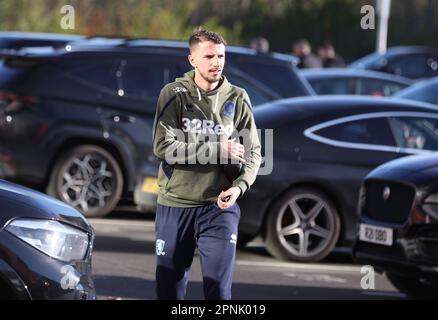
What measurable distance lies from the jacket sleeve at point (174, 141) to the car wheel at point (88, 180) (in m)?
6.82

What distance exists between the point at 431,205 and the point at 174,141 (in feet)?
10.0

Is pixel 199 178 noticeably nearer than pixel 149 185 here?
Yes

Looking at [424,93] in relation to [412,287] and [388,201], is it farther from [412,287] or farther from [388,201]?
[388,201]

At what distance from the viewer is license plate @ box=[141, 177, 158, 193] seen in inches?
463

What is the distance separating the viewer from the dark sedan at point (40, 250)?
18.8 ft

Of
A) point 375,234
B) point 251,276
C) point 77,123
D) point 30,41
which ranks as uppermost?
point 30,41

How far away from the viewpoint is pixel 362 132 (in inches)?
445

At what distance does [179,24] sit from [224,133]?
2784 centimetres

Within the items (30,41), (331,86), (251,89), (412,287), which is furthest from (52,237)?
(331,86)

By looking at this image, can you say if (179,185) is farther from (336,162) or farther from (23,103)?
(23,103)

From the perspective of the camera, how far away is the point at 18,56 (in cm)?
1338

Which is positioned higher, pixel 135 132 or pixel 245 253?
pixel 135 132

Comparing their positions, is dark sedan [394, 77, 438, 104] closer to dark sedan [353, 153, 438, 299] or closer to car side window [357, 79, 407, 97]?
car side window [357, 79, 407, 97]

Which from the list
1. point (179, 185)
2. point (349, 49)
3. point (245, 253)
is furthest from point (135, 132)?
point (349, 49)
